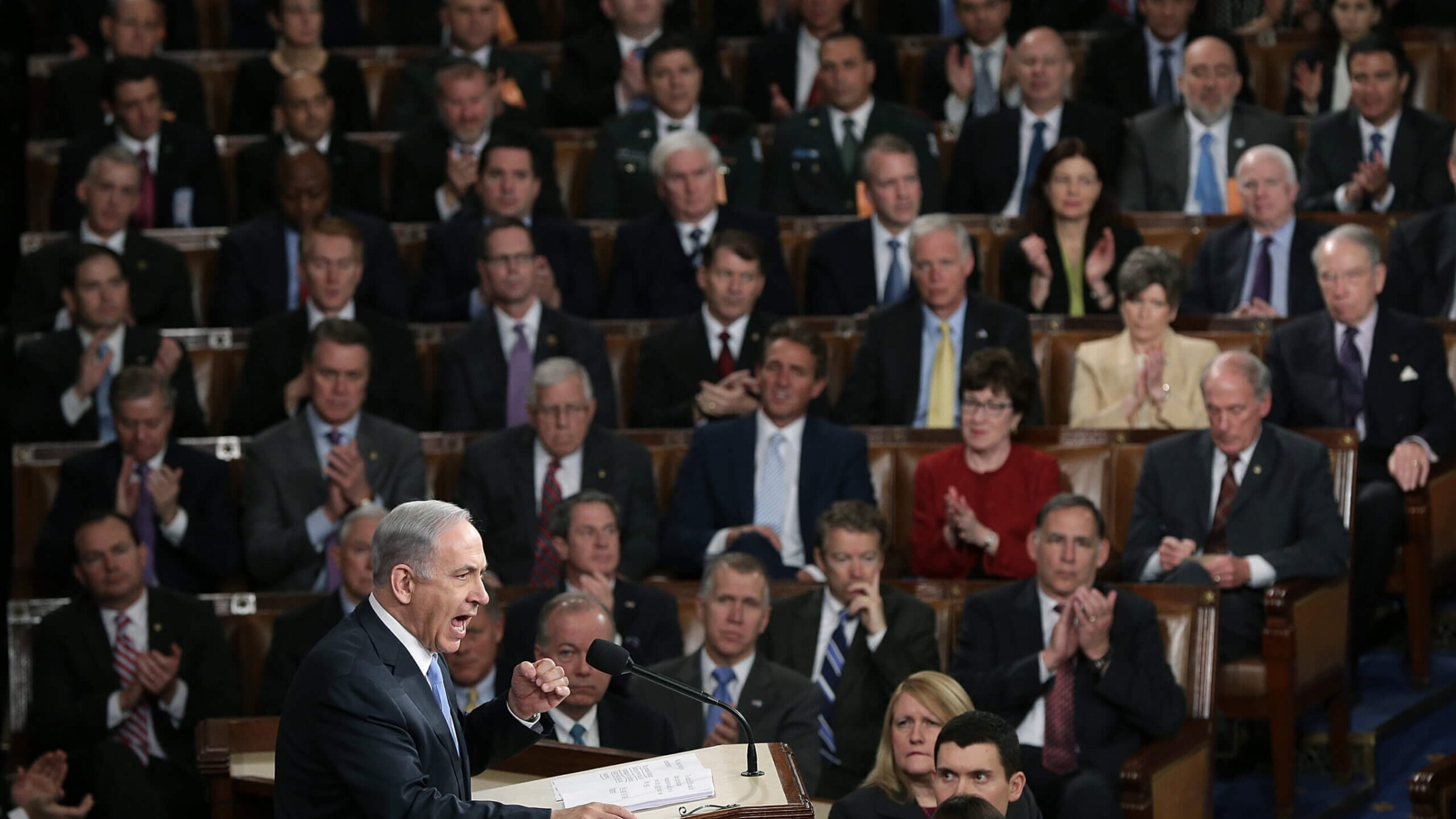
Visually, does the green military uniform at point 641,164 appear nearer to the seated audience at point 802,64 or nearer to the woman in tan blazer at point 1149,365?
the seated audience at point 802,64

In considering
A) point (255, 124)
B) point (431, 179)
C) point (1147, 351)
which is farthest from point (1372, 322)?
point (255, 124)

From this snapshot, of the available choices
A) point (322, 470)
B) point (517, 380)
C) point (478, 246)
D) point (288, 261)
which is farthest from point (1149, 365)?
point (288, 261)

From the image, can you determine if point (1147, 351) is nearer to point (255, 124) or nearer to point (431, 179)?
point (431, 179)

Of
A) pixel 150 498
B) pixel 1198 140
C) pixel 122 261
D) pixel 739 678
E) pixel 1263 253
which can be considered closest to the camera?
pixel 739 678

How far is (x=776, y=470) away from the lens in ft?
15.5

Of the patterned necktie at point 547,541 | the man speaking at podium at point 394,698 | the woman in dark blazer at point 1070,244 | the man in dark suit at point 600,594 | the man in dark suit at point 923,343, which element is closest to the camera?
the man speaking at podium at point 394,698

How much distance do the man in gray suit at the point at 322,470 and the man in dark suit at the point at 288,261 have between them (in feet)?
2.27

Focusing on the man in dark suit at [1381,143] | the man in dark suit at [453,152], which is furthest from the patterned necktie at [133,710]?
the man in dark suit at [1381,143]

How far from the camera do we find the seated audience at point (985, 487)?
14.6ft

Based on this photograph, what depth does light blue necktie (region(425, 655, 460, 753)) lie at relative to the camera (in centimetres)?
252

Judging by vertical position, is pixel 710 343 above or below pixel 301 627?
above

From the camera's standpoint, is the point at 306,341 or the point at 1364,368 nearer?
the point at 1364,368

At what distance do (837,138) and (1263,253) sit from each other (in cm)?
136

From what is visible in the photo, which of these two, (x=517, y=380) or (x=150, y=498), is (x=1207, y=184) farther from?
(x=150, y=498)
